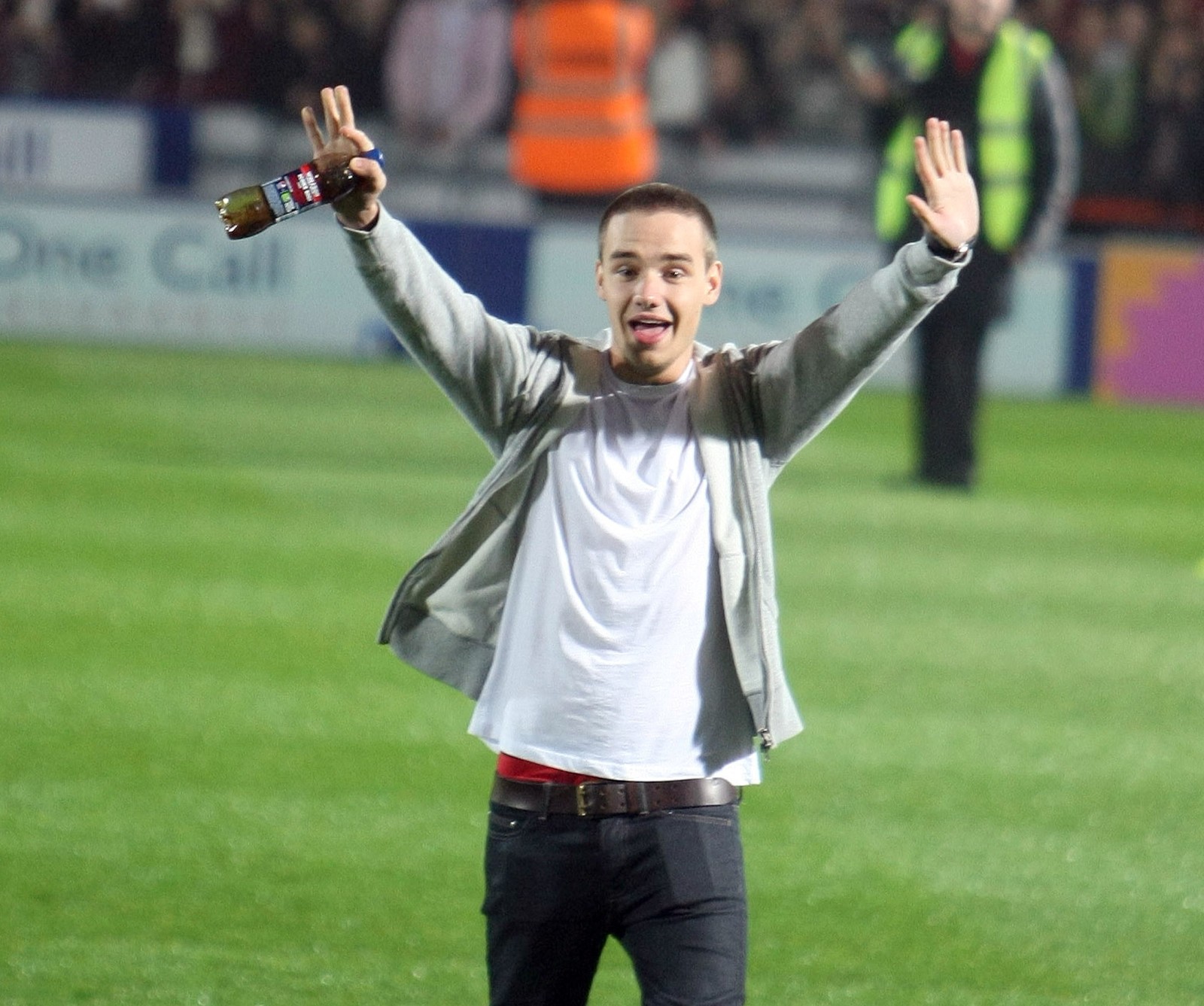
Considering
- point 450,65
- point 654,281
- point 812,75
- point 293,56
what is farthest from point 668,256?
point 812,75

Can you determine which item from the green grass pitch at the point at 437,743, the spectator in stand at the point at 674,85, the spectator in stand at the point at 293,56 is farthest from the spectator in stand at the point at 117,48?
the green grass pitch at the point at 437,743

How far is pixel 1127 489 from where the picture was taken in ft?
41.8

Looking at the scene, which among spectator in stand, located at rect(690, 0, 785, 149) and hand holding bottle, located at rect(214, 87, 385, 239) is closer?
hand holding bottle, located at rect(214, 87, 385, 239)

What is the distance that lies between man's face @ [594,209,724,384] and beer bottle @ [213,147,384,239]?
425mm

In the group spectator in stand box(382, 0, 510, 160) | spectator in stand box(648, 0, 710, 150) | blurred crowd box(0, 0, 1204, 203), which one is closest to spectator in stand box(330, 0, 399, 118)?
blurred crowd box(0, 0, 1204, 203)

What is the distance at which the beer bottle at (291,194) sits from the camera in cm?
340

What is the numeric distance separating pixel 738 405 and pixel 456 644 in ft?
2.08

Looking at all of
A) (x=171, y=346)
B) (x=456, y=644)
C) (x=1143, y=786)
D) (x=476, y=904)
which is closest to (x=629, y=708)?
(x=456, y=644)

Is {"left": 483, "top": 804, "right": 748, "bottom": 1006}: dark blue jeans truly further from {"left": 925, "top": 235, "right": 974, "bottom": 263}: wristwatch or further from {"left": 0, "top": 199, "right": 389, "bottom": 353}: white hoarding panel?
{"left": 0, "top": 199, "right": 389, "bottom": 353}: white hoarding panel

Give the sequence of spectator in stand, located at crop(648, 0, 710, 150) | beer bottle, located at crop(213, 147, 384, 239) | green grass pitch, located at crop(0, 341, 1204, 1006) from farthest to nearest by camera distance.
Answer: spectator in stand, located at crop(648, 0, 710, 150), green grass pitch, located at crop(0, 341, 1204, 1006), beer bottle, located at crop(213, 147, 384, 239)

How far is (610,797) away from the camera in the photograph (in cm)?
345

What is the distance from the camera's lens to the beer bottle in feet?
11.2

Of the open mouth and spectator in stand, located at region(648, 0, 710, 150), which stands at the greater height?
spectator in stand, located at region(648, 0, 710, 150)

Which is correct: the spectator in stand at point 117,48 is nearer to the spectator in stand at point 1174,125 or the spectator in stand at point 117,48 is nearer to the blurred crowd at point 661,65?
the blurred crowd at point 661,65
